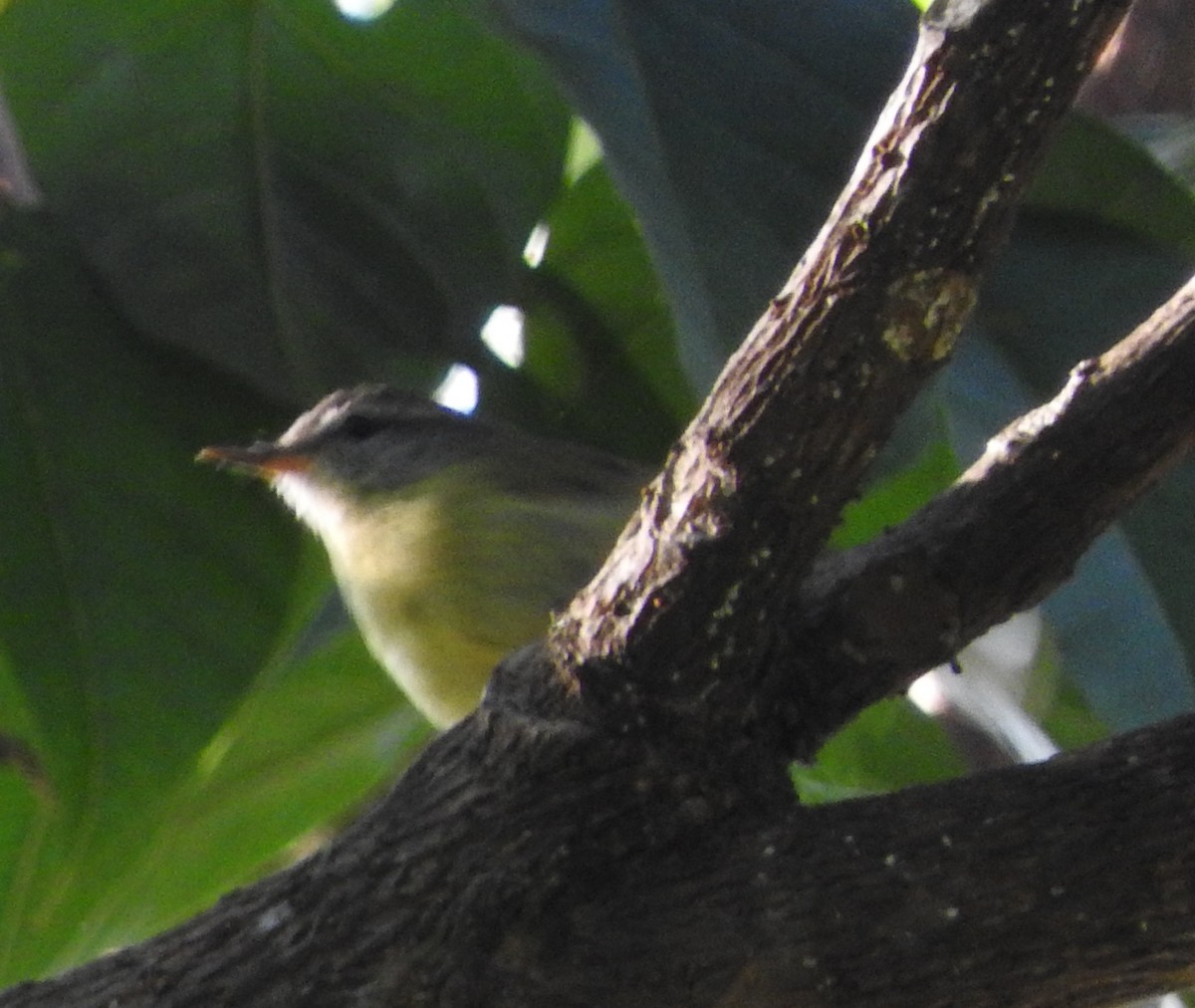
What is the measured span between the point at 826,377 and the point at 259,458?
1.63m

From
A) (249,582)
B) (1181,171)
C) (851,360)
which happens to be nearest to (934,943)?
(851,360)

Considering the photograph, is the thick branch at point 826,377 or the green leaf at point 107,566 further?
the green leaf at point 107,566

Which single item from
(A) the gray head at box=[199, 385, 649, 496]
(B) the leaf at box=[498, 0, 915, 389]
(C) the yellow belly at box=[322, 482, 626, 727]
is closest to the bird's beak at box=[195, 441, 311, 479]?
(A) the gray head at box=[199, 385, 649, 496]

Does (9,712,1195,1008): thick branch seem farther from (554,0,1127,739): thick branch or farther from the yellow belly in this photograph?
the yellow belly

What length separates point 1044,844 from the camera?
5.57 feet

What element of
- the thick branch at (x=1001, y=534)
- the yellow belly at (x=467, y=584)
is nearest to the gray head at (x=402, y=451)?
the yellow belly at (x=467, y=584)

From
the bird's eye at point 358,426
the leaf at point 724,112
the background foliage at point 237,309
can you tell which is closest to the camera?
the leaf at point 724,112

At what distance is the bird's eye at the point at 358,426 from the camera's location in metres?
3.28

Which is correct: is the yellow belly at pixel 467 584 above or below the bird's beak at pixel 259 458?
below

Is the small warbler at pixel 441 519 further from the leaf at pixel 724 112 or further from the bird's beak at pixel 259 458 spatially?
the leaf at pixel 724 112

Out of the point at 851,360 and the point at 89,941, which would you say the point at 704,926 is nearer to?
the point at 851,360

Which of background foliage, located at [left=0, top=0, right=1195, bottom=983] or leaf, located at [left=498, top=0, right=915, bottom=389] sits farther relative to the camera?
background foliage, located at [left=0, top=0, right=1195, bottom=983]

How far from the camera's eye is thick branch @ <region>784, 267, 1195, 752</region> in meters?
1.71

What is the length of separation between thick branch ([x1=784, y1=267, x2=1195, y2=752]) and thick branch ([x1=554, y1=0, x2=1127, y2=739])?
0.24 ft
